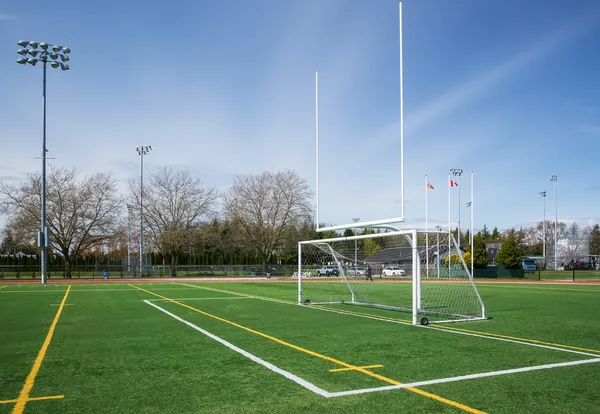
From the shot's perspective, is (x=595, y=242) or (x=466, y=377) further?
Answer: (x=595, y=242)

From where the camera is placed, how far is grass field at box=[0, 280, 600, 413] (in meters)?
5.37

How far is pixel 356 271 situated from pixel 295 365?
14.5 metres

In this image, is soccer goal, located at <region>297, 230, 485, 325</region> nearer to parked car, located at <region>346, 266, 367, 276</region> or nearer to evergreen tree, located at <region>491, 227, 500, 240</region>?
parked car, located at <region>346, 266, 367, 276</region>

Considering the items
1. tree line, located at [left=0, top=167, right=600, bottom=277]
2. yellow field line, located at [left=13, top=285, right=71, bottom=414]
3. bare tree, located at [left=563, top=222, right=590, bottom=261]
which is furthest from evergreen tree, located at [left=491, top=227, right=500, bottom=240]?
yellow field line, located at [left=13, top=285, right=71, bottom=414]

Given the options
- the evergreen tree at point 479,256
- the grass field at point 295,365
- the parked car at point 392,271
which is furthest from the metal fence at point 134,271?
the grass field at point 295,365

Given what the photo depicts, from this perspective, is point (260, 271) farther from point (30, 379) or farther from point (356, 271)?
point (30, 379)

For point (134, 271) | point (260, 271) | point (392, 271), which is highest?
point (392, 271)

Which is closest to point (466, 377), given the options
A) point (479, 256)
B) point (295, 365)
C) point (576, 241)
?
point (295, 365)

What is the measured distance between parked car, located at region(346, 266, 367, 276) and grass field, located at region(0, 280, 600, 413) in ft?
24.2

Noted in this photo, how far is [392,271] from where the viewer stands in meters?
21.6

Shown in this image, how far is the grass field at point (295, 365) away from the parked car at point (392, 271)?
7.72 meters

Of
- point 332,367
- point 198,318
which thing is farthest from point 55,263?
point 332,367

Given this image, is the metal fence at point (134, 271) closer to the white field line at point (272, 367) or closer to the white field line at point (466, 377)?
the white field line at point (272, 367)

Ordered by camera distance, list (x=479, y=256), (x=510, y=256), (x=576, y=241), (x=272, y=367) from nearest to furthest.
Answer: (x=272, y=367)
(x=479, y=256)
(x=510, y=256)
(x=576, y=241)
